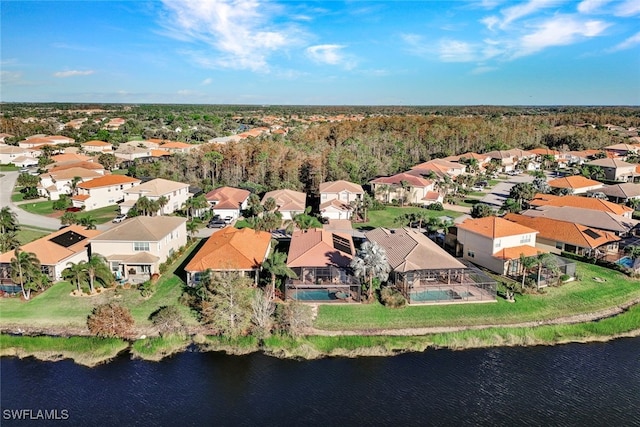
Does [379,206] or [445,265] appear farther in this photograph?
[379,206]

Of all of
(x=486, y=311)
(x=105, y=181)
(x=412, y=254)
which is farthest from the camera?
(x=105, y=181)

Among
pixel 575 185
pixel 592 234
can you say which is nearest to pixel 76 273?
pixel 592 234

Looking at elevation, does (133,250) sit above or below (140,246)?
below

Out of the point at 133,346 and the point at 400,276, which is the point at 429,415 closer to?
the point at 400,276

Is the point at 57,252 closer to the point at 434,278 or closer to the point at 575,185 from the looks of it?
the point at 434,278

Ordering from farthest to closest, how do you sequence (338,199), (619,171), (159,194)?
(619,171) < (338,199) < (159,194)

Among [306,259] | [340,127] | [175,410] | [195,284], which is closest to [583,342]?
[306,259]

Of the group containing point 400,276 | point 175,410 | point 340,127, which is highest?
point 340,127

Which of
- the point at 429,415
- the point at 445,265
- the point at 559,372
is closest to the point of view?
the point at 429,415
